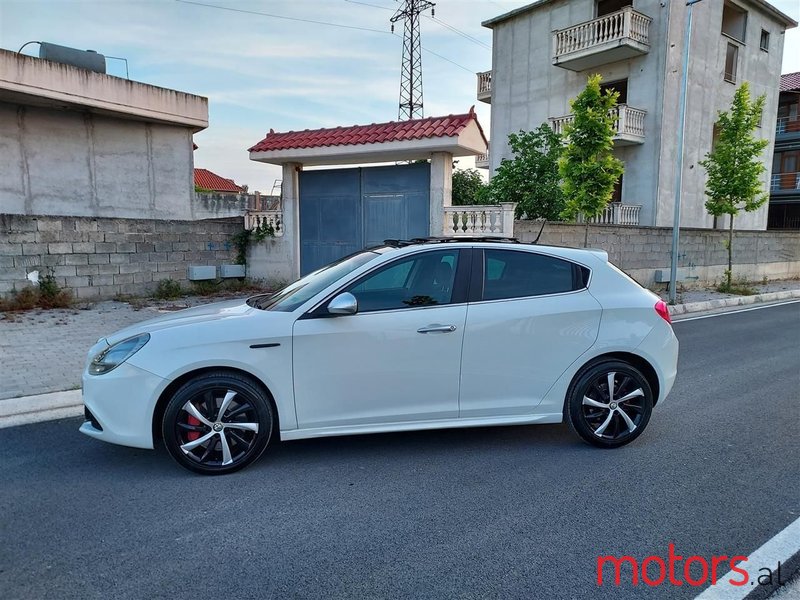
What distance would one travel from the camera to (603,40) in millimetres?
19750

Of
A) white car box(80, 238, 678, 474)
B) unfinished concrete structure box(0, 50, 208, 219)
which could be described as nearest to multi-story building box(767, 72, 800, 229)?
unfinished concrete structure box(0, 50, 208, 219)

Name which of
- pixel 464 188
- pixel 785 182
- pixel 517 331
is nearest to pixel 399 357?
pixel 517 331

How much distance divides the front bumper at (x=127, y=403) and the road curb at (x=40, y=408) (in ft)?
5.50

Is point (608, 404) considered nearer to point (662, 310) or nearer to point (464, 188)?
point (662, 310)

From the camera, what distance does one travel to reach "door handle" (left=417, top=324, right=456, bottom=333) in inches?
153

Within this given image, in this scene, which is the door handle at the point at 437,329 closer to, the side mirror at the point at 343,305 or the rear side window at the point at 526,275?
the rear side window at the point at 526,275

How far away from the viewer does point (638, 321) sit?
4.32m

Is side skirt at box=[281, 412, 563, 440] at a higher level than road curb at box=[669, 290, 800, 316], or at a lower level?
higher

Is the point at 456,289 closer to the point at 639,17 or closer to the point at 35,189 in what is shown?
the point at 35,189

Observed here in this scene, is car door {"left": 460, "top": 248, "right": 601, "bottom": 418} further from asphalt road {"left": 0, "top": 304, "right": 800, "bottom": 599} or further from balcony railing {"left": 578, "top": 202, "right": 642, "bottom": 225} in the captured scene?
balcony railing {"left": 578, "top": 202, "right": 642, "bottom": 225}

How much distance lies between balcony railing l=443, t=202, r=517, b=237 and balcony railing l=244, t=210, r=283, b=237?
4035mm

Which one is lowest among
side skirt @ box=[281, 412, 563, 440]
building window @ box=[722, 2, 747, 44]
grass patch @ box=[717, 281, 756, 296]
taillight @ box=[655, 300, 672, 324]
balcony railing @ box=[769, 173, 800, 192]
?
grass patch @ box=[717, 281, 756, 296]

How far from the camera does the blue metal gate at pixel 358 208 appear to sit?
11.3 meters

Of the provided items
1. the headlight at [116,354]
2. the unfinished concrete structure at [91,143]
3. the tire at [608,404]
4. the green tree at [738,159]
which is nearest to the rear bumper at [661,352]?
the tire at [608,404]
